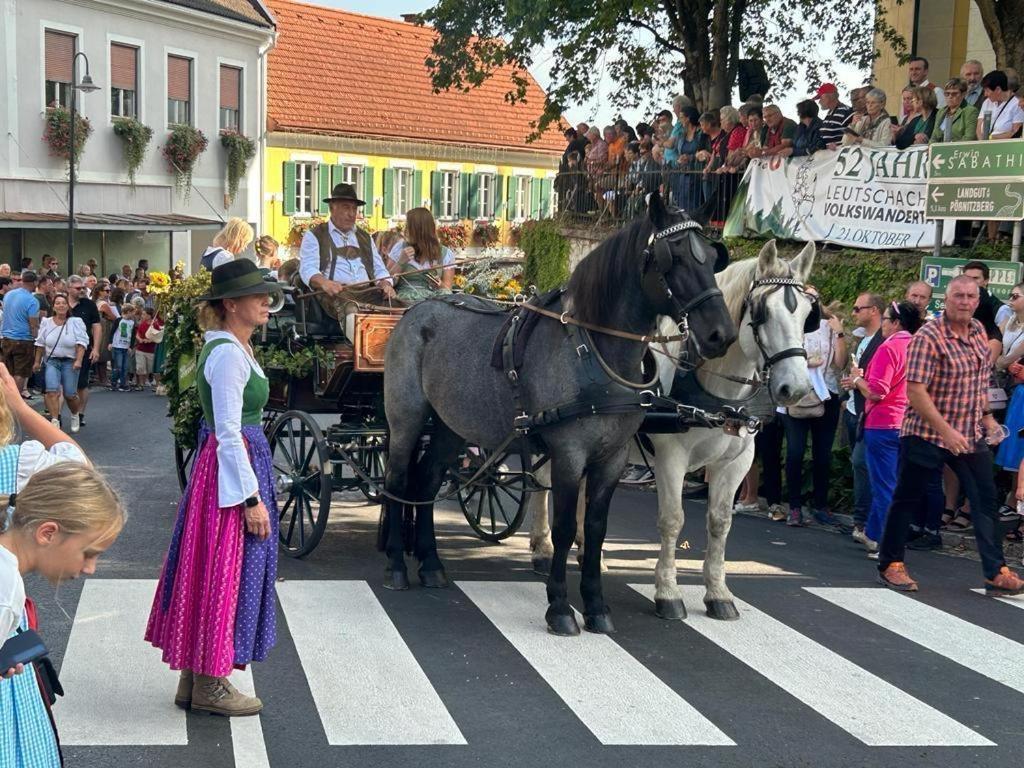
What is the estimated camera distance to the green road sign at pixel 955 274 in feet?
37.5

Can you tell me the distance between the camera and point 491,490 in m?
9.78

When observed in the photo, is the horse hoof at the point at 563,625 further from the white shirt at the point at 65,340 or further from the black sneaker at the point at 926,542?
the white shirt at the point at 65,340

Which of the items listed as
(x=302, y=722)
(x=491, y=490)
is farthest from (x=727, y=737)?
(x=491, y=490)

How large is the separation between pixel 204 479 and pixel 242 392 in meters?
0.41

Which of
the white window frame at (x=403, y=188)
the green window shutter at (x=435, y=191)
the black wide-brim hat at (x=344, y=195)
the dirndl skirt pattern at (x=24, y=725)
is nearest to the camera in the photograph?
the dirndl skirt pattern at (x=24, y=725)

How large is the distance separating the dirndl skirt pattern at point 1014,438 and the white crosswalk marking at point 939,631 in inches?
89.0

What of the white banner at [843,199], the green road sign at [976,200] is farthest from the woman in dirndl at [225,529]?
the white banner at [843,199]

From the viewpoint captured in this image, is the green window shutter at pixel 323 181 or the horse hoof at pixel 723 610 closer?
the horse hoof at pixel 723 610

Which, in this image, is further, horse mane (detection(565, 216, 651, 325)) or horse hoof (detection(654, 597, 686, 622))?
horse hoof (detection(654, 597, 686, 622))

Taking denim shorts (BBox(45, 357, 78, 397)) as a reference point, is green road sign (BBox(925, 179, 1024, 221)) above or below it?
above

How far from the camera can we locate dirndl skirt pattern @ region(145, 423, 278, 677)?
5594mm

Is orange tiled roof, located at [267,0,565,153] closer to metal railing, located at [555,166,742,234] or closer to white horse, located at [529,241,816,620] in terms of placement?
metal railing, located at [555,166,742,234]

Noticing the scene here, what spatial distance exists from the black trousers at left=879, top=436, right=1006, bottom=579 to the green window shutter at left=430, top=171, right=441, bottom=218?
122 feet

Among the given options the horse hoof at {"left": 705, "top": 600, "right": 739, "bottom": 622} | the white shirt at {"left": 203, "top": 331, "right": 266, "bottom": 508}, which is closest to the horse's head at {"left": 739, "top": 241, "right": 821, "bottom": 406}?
the horse hoof at {"left": 705, "top": 600, "right": 739, "bottom": 622}
